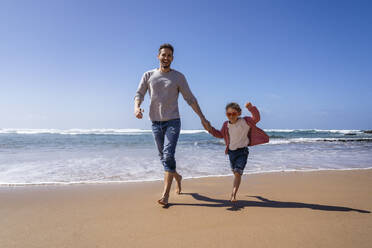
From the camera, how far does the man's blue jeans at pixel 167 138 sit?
3.21m

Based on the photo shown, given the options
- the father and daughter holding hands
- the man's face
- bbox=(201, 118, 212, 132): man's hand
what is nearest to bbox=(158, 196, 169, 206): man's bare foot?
the father and daughter holding hands

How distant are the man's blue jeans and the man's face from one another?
742 millimetres

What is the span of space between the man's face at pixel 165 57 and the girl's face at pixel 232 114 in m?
1.00

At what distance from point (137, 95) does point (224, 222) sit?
1.96 meters

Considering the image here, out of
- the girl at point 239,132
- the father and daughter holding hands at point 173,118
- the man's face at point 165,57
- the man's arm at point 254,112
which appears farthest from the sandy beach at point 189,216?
the man's face at point 165,57

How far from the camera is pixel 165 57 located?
333 cm

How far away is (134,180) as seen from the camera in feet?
15.3

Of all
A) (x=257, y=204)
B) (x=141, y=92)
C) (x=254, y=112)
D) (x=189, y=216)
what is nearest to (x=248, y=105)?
(x=254, y=112)

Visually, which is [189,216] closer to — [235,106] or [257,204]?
[257,204]

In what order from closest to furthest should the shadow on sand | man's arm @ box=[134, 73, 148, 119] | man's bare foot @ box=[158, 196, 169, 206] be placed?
the shadow on sand
man's bare foot @ box=[158, 196, 169, 206]
man's arm @ box=[134, 73, 148, 119]

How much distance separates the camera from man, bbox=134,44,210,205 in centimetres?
327

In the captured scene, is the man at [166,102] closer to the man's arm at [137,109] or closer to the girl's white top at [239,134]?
the man's arm at [137,109]

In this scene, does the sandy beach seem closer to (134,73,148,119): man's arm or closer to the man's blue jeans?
the man's blue jeans

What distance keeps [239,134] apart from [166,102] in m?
1.06
